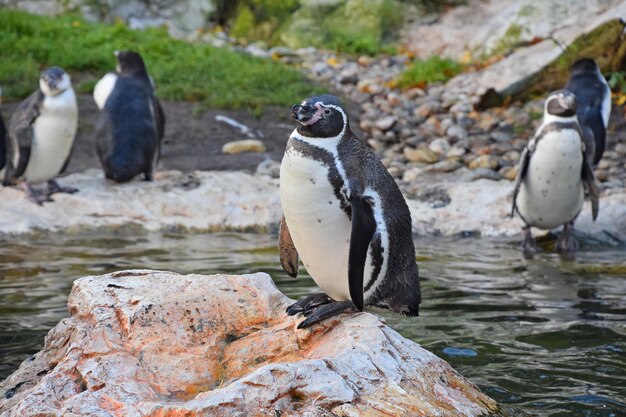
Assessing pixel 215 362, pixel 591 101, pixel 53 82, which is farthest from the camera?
pixel 591 101

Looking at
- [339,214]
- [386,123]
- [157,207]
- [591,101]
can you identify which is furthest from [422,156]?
[339,214]

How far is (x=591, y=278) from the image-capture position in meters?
6.08

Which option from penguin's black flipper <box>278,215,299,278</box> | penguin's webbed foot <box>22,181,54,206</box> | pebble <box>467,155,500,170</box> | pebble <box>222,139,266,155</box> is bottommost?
penguin's webbed foot <box>22,181,54,206</box>

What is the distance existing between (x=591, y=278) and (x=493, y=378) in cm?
243

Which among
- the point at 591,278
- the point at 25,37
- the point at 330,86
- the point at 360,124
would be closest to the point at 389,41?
the point at 330,86

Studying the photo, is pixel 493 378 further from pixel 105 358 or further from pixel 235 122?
pixel 235 122

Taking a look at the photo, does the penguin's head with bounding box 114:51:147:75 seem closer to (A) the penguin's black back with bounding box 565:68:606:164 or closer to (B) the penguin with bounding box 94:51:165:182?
(B) the penguin with bounding box 94:51:165:182

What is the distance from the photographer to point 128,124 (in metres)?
8.55

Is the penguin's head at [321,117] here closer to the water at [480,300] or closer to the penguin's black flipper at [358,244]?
the penguin's black flipper at [358,244]

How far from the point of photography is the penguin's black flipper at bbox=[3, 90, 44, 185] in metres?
7.97

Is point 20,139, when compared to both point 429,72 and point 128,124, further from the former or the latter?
point 429,72

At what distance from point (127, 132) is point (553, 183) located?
3.82 m

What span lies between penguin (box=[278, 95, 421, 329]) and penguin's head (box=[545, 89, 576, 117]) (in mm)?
3784

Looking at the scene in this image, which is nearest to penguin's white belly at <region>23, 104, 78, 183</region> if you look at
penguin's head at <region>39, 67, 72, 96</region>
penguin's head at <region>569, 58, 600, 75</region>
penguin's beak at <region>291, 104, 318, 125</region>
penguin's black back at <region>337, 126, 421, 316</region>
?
penguin's head at <region>39, 67, 72, 96</region>
